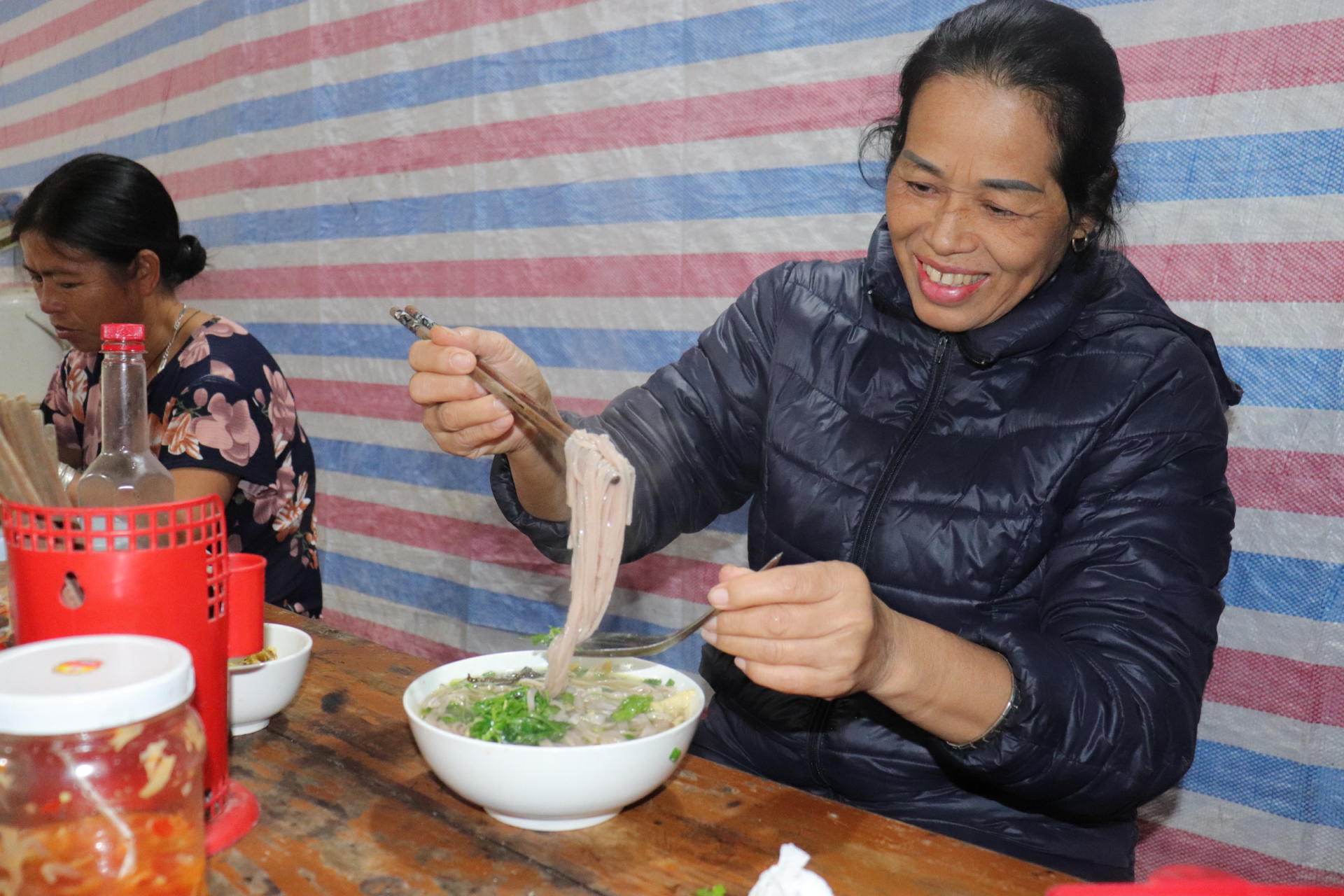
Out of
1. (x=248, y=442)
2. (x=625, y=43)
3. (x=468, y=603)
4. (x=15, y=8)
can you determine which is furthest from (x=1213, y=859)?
(x=15, y=8)

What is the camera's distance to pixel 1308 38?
2.11 m

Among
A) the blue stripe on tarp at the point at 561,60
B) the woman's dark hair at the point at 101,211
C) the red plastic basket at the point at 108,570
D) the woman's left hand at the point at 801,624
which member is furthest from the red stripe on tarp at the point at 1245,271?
the woman's dark hair at the point at 101,211

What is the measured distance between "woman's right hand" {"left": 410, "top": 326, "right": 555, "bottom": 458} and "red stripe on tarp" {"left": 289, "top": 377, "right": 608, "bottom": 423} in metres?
2.10

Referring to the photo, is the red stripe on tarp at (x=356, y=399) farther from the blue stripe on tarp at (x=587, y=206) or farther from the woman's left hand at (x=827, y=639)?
the woman's left hand at (x=827, y=639)

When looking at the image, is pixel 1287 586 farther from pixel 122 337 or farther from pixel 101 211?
pixel 101 211

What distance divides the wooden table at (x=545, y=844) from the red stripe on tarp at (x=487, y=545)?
1427mm

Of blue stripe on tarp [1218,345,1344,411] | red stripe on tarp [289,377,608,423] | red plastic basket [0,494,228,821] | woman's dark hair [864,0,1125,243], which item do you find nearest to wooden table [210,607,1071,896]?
red plastic basket [0,494,228,821]

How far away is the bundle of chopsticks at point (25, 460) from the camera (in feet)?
4.48

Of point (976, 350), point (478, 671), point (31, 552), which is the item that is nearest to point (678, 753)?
point (478, 671)

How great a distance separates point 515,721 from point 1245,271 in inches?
76.3

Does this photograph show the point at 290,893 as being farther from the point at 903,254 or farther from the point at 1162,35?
the point at 1162,35

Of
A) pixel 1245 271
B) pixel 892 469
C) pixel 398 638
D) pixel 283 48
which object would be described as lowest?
pixel 398 638

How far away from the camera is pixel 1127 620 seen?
5.13 ft

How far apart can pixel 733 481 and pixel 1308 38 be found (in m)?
1.57
